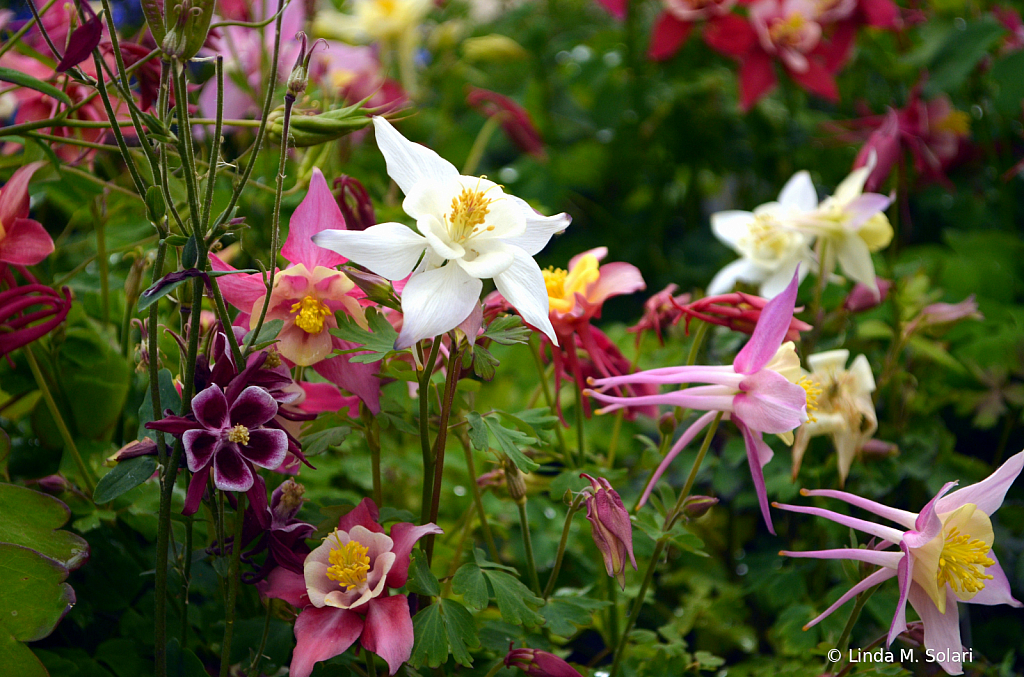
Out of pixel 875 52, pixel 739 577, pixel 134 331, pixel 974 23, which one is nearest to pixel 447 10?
pixel 875 52

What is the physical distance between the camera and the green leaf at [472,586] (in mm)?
451

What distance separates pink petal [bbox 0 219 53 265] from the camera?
1.67 ft

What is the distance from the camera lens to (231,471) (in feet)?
1.35

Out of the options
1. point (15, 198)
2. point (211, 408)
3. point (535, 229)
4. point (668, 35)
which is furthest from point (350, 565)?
point (668, 35)

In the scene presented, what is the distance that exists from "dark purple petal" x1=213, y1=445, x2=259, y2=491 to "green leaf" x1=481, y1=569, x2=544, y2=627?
16 cm

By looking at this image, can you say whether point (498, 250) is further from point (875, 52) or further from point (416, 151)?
point (875, 52)

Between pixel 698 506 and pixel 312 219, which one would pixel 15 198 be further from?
pixel 698 506

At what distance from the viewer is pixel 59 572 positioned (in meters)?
0.45

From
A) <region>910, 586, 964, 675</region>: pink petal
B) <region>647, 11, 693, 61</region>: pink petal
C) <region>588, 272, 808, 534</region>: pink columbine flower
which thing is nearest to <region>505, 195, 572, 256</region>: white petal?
<region>588, 272, 808, 534</region>: pink columbine flower

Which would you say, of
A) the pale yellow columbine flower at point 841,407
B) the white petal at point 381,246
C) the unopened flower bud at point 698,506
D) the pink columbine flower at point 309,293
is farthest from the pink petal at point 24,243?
the pale yellow columbine flower at point 841,407

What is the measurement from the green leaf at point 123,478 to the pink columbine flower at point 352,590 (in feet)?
0.32

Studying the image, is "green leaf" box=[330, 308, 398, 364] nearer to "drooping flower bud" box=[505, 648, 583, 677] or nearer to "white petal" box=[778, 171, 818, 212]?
"drooping flower bud" box=[505, 648, 583, 677]

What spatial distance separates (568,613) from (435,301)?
25 cm

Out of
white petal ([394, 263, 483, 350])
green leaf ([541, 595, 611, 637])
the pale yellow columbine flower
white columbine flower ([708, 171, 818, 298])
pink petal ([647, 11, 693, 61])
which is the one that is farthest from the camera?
pink petal ([647, 11, 693, 61])
